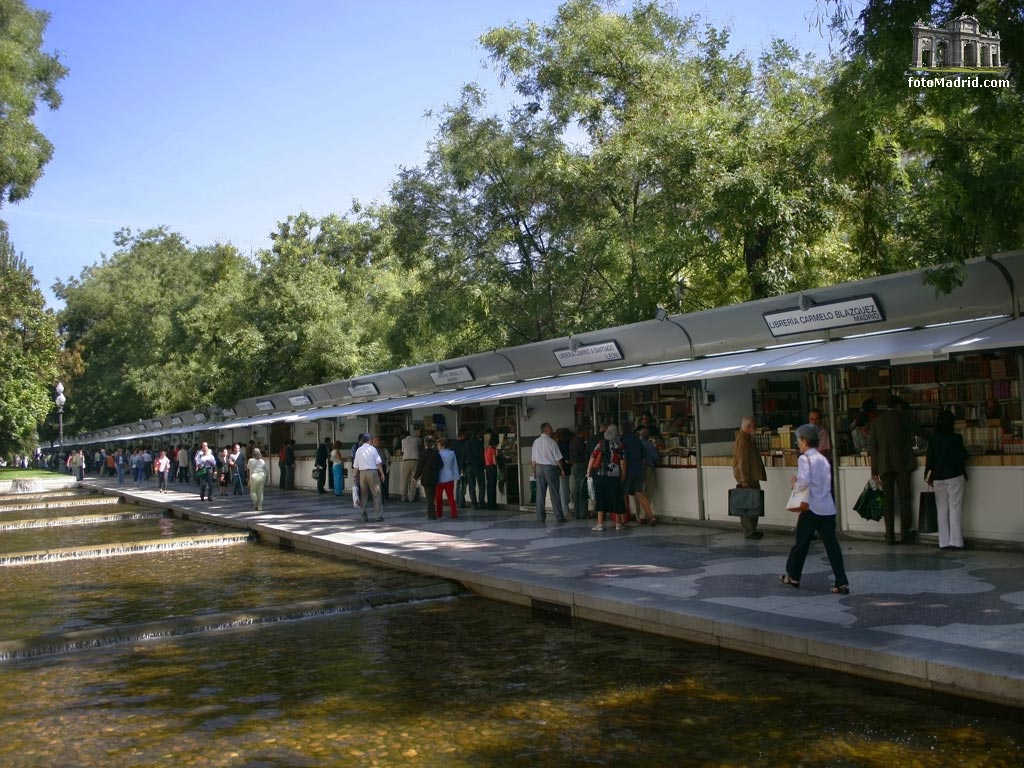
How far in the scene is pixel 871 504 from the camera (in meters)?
11.8

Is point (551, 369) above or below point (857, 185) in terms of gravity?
below

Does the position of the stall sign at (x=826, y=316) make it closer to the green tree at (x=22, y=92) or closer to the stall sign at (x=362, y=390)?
the stall sign at (x=362, y=390)

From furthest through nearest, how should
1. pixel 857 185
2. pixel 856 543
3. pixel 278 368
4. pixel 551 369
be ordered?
pixel 278 368, pixel 551 369, pixel 857 185, pixel 856 543

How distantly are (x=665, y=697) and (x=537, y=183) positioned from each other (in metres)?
18.6

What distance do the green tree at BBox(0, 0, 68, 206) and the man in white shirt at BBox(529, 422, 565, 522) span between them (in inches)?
853

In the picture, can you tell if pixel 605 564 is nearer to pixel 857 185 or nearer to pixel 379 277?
pixel 857 185

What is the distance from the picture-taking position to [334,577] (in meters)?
12.6

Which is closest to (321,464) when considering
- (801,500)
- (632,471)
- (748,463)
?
(632,471)

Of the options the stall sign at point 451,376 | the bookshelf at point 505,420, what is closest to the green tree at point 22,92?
the stall sign at point 451,376

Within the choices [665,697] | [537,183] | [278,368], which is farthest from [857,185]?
[278,368]

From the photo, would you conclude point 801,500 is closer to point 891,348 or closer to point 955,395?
point 891,348

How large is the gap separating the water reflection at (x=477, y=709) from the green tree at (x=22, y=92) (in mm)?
25318

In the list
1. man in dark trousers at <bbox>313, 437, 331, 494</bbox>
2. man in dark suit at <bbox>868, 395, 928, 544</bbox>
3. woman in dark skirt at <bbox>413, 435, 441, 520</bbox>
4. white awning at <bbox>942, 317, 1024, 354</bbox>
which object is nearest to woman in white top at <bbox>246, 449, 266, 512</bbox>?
man in dark trousers at <bbox>313, 437, 331, 494</bbox>

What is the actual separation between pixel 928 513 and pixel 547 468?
6748 mm
